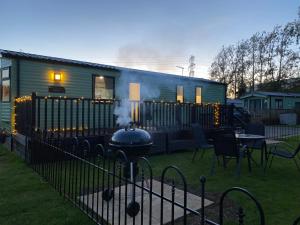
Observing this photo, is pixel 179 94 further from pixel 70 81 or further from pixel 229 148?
pixel 229 148

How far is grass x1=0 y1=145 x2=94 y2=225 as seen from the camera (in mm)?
3062

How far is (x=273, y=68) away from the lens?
105 feet

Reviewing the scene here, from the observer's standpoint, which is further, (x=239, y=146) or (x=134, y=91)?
(x=134, y=91)

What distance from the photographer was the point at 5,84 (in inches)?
382

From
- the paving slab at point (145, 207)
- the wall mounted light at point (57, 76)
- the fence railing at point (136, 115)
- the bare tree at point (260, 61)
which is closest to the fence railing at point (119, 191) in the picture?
the paving slab at point (145, 207)

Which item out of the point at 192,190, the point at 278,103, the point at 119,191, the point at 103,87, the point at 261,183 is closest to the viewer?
the point at 119,191

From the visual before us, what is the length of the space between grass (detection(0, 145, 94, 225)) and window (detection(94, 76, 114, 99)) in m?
6.09

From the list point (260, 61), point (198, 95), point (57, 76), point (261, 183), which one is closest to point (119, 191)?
point (261, 183)

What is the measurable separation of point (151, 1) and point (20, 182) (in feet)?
38.8

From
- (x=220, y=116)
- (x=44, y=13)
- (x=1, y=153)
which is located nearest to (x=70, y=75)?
(x=1, y=153)

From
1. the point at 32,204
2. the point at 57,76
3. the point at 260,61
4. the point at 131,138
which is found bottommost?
the point at 32,204

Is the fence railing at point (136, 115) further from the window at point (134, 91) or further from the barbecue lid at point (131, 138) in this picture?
the window at point (134, 91)

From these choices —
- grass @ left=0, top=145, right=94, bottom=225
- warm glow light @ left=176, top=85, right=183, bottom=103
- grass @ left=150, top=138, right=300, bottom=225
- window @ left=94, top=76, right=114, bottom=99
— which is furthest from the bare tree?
grass @ left=0, top=145, right=94, bottom=225

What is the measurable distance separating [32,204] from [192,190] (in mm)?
2414
